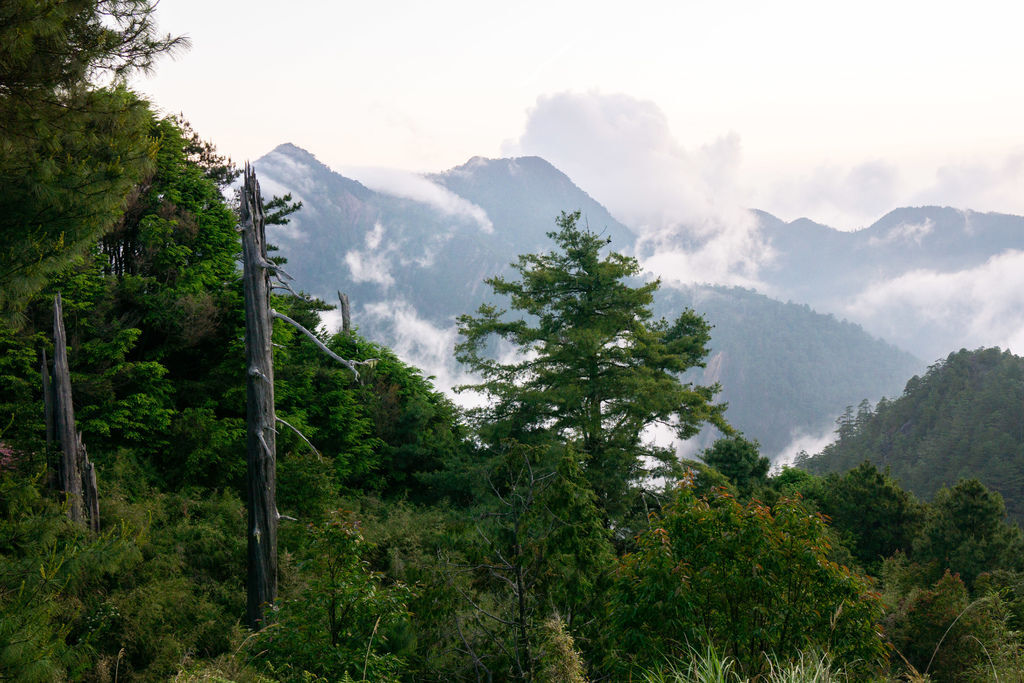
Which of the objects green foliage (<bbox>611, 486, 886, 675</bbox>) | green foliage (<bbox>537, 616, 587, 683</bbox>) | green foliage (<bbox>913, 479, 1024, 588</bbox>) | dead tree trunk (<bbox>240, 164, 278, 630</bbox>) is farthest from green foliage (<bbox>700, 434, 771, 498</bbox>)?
green foliage (<bbox>537, 616, 587, 683</bbox>)

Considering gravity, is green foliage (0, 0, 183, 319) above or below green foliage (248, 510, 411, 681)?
above

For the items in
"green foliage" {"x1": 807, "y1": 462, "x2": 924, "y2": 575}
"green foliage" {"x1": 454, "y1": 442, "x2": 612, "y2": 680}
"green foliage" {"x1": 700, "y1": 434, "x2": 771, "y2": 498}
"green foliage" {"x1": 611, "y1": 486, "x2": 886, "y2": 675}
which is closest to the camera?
"green foliage" {"x1": 611, "y1": 486, "x2": 886, "y2": 675}

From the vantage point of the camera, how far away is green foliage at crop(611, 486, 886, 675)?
4586mm

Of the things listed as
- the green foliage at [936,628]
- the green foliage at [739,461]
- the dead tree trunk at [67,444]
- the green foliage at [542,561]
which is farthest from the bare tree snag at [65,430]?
the green foliage at [739,461]

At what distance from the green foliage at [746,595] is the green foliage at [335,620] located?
72.1 inches

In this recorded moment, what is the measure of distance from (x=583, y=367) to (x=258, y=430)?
1111cm

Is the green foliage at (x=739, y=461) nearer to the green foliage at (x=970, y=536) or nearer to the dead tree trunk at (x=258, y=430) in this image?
the green foliage at (x=970, y=536)

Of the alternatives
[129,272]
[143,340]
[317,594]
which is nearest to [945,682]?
[317,594]

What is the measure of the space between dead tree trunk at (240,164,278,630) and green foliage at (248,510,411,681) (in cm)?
275

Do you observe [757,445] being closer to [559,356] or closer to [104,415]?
[559,356]

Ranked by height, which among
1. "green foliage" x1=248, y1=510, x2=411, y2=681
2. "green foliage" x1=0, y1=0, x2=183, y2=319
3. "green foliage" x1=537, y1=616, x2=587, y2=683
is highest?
"green foliage" x1=0, y1=0, x2=183, y2=319

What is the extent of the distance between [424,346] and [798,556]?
574 feet

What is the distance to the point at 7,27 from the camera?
5.45 meters

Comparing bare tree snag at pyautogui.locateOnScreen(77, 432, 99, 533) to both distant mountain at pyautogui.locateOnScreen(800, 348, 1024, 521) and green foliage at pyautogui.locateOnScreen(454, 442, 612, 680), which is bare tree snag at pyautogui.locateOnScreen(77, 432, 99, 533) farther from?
distant mountain at pyautogui.locateOnScreen(800, 348, 1024, 521)
